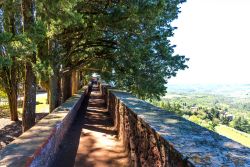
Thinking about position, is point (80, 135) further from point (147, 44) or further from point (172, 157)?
point (172, 157)

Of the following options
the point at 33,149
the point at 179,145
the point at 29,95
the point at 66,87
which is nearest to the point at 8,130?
the point at 29,95

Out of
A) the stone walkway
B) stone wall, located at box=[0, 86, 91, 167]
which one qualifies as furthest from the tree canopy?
the stone walkway

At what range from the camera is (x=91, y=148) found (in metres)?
8.80

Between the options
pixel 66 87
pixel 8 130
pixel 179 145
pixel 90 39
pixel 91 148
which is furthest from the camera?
pixel 66 87

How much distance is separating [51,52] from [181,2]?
23.5 ft

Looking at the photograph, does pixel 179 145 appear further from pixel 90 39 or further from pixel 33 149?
pixel 90 39

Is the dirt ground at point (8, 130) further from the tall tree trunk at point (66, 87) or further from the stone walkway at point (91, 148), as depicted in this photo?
the tall tree trunk at point (66, 87)

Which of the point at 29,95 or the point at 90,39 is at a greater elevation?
the point at 90,39

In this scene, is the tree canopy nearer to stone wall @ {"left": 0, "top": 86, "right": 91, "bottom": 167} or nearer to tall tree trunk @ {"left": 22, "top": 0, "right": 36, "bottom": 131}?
tall tree trunk @ {"left": 22, "top": 0, "right": 36, "bottom": 131}

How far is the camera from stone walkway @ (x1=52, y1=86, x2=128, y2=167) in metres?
7.56

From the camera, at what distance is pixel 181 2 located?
666 inches

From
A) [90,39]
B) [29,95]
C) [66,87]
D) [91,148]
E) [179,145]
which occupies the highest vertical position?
[90,39]

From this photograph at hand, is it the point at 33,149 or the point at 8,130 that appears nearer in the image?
the point at 33,149

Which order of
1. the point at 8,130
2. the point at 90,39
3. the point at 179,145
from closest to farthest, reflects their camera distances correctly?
the point at 179,145
the point at 90,39
the point at 8,130
